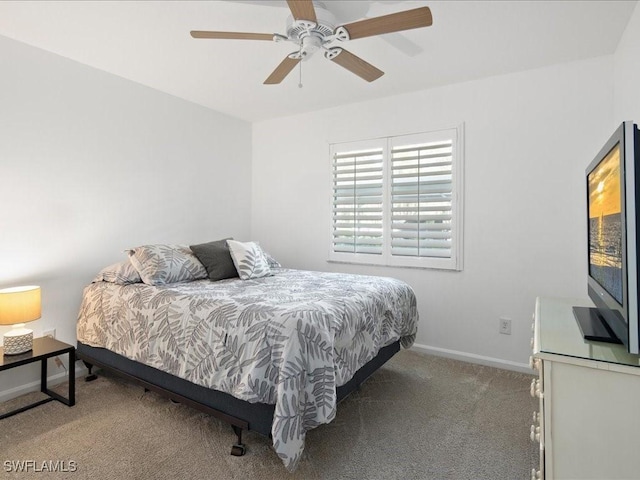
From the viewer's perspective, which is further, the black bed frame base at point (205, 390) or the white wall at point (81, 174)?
the white wall at point (81, 174)

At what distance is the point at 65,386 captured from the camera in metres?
2.77

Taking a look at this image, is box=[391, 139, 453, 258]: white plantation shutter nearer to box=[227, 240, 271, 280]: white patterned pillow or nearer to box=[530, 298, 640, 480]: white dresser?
box=[227, 240, 271, 280]: white patterned pillow

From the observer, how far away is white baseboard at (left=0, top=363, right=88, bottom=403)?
99.7 inches

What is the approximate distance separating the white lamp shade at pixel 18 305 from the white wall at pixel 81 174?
1.23 feet

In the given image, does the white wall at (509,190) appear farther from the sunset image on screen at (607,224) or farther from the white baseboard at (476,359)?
the sunset image on screen at (607,224)

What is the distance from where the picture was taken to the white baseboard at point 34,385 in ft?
8.30

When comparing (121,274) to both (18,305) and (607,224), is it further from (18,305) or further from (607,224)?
(607,224)

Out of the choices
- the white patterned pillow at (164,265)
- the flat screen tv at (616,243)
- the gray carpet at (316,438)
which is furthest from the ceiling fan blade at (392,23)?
the gray carpet at (316,438)

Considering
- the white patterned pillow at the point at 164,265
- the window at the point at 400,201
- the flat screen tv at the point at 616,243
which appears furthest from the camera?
the window at the point at 400,201

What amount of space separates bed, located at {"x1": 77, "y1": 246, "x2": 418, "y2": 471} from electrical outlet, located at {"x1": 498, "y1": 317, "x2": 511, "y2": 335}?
2.63 feet

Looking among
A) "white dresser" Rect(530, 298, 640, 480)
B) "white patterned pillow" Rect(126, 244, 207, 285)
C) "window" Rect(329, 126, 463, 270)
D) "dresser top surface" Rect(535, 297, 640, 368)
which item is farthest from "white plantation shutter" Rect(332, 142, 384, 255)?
"white dresser" Rect(530, 298, 640, 480)

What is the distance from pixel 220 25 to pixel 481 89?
2184mm

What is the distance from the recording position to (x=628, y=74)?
90.9 inches

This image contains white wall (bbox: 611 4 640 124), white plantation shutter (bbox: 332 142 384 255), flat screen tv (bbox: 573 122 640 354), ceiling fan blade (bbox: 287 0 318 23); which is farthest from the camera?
white plantation shutter (bbox: 332 142 384 255)
